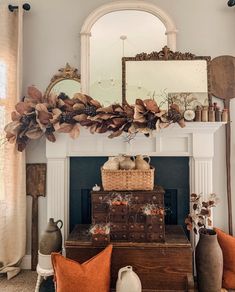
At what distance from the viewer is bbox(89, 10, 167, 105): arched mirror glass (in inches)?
95.0

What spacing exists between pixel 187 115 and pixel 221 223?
3.41 feet

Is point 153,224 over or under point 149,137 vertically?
under

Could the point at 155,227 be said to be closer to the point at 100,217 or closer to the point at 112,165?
the point at 100,217

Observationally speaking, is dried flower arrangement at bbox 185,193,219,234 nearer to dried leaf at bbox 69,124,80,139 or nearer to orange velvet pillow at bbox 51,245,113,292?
orange velvet pillow at bbox 51,245,113,292

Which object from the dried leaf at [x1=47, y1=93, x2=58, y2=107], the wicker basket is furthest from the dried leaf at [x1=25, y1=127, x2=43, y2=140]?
the wicker basket

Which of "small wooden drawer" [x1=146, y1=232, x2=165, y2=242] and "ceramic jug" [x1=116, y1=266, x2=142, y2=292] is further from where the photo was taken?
"small wooden drawer" [x1=146, y1=232, x2=165, y2=242]

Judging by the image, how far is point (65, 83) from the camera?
2488 mm

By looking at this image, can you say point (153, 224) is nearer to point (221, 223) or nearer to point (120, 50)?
point (221, 223)

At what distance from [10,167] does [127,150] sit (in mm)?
1044

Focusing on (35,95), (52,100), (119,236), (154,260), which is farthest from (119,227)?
(35,95)

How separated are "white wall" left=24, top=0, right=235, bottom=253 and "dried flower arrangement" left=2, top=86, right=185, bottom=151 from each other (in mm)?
317

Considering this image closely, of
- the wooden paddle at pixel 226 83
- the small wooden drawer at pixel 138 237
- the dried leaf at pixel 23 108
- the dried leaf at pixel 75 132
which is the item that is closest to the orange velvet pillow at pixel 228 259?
the wooden paddle at pixel 226 83

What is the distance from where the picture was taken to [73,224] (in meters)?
2.48

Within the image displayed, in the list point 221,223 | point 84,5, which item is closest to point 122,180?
point 221,223
